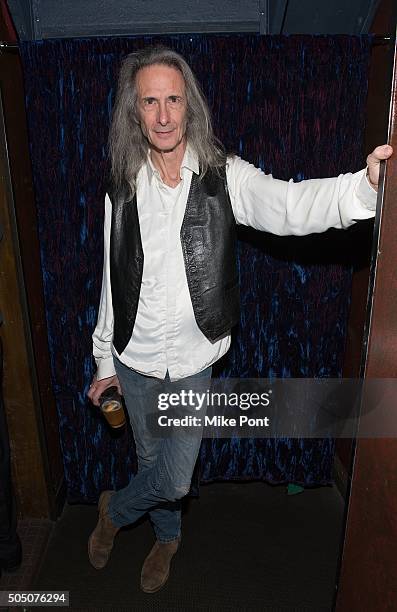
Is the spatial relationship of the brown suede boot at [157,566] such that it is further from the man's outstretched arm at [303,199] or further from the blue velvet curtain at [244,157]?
the man's outstretched arm at [303,199]

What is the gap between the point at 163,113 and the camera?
1645mm

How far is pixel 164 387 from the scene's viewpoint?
1.94m

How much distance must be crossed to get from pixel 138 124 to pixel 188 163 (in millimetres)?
187

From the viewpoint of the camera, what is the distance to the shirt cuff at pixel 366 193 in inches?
55.2

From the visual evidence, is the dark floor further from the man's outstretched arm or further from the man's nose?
the man's nose

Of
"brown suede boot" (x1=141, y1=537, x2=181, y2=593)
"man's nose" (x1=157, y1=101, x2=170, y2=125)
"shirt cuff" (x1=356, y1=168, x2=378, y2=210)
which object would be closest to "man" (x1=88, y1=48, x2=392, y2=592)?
"man's nose" (x1=157, y1=101, x2=170, y2=125)

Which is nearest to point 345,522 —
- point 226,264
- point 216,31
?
point 226,264

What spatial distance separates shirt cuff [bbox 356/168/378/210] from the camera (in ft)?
4.60

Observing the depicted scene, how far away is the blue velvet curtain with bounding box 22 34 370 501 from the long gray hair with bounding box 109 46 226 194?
239 mm

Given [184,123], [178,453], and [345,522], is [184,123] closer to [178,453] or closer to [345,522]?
[178,453]

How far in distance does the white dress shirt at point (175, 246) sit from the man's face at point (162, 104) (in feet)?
0.33

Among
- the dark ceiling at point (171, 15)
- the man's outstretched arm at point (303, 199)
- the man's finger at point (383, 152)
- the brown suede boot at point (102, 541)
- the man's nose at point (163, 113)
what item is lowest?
the brown suede boot at point (102, 541)

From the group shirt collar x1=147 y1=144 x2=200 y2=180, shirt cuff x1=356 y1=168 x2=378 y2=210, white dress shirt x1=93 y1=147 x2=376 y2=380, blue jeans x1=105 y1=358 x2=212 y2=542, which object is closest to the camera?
shirt cuff x1=356 y1=168 x2=378 y2=210

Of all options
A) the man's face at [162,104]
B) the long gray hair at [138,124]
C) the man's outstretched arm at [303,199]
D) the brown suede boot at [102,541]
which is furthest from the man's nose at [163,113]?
the brown suede boot at [102,541]
